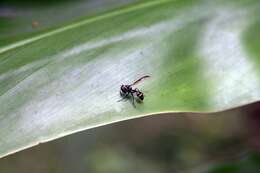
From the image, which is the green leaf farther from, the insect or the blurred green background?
the blurred green background

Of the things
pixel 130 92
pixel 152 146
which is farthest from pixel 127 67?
pixel 152 146

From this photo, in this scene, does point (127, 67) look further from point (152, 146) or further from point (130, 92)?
point (152, 146)

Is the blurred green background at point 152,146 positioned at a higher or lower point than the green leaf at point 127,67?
higher


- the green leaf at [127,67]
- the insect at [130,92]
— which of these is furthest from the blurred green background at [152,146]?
the insect at [130,92]

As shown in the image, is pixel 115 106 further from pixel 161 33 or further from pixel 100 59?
pixel 161 33

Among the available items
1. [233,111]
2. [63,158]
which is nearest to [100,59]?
[63,158]

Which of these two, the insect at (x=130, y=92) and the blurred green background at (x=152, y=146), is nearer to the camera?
the insect at (x=130, y=92)

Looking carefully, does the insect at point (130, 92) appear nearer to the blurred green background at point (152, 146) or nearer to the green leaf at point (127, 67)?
the green leaf at point (127, 67)
